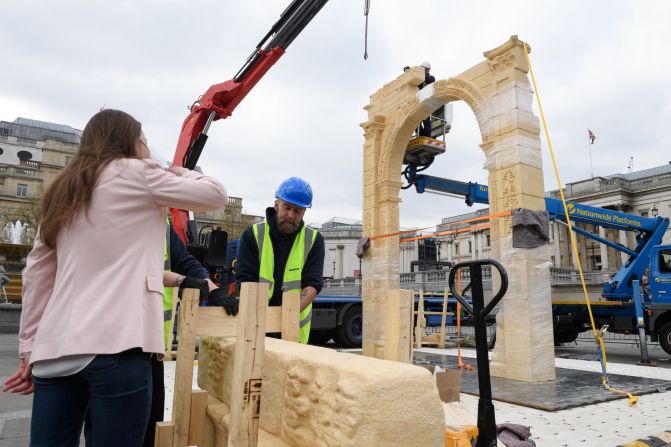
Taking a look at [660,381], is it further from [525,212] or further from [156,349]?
[156,349]

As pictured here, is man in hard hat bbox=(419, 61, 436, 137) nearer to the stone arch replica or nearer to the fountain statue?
the stone arch replica

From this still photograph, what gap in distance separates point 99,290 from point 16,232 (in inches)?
1360

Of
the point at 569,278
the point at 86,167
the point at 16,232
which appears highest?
the point at 16,232

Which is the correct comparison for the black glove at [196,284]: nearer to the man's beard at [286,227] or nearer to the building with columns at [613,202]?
the man's beard at [286,227]

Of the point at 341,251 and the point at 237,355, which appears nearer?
the point at 237,355

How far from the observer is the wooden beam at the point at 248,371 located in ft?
5.80

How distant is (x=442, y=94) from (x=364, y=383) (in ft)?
24.8

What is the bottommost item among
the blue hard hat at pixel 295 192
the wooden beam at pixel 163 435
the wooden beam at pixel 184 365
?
the wooden beam at pixel 163 435

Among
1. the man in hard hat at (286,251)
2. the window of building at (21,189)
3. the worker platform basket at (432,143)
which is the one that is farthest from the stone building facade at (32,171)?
the man in hard hat at (286,251)

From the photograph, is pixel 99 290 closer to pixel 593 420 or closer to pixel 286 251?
pixel 286 251

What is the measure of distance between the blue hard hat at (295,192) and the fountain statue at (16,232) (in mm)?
31400

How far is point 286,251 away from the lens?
126 inches

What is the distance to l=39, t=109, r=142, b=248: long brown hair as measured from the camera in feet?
5.01

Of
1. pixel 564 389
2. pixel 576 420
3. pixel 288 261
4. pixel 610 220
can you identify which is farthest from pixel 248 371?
pixel 610 220
